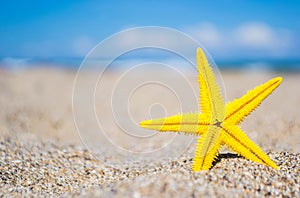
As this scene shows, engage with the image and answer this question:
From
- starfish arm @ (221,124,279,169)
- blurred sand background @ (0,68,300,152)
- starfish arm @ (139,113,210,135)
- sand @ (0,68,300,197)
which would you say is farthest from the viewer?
blurred sand background @ (0,68,300,152)

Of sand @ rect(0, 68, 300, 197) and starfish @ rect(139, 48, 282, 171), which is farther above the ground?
starfish @ rect(139, 48, 282, 171)

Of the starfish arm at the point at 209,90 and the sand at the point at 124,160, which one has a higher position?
the starfish arm at the point at 209,90

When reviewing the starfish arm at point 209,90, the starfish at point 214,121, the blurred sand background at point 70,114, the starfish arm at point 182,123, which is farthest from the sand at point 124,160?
the starfish arm at point 209,90

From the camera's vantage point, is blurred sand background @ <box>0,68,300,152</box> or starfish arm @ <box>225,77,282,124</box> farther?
blurred sand background @ <box>0,68,300,152</box>

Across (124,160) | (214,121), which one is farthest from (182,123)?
(124,160)

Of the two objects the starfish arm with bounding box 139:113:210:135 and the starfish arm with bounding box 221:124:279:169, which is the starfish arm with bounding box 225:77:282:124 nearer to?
the starfish arm with bounding box 221:124:279:169

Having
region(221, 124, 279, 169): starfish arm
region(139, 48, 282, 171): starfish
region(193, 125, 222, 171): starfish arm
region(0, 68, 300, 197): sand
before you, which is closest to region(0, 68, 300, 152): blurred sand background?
region(0, 68, 300, 197): sand

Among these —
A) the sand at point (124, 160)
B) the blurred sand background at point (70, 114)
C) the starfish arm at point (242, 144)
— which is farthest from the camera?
the blurred sand background at point (70, 114)

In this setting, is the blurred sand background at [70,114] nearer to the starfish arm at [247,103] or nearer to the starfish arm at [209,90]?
the starfish arm at [247,103]

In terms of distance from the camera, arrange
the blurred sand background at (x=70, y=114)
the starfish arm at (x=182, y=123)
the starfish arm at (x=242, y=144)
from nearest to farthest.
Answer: the starfish arm at (x=182, y=123)
the starfish arm at (x=242, y=144)
the blurred sand background at (x=70, y=114)

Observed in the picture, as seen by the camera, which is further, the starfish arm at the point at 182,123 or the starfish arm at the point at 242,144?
the starfish arm at the point at 242,144
